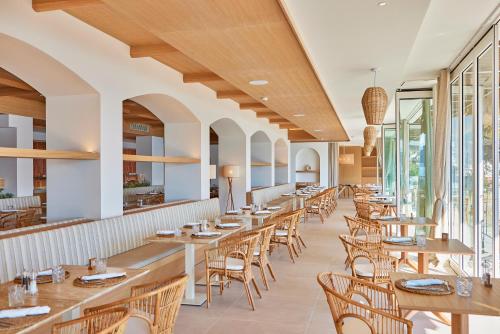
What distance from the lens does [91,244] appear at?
4.86 meters

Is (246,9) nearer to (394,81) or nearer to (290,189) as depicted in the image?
(394,81)

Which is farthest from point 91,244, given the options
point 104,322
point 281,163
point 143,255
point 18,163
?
point 281,163

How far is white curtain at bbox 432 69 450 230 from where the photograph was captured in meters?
6.74

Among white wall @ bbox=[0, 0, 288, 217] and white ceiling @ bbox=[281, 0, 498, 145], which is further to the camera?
white wall @ bbox=[0, 0, 288, 217]

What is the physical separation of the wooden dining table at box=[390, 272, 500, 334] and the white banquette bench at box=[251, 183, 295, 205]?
840cm

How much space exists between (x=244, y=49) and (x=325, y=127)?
28.3 ft

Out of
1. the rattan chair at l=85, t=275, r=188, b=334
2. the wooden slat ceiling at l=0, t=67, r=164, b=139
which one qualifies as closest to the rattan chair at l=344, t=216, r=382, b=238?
the rattan chair at l=85, t=275, r=188, b=334

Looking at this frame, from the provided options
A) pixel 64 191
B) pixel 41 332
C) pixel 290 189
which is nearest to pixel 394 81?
pixel 64 191

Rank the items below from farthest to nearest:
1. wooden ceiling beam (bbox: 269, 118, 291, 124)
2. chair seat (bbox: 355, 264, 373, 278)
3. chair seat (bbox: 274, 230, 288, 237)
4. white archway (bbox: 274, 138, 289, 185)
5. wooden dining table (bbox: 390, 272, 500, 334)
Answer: white archway (bbox: 274, 138, 289, 185) → wooden ceiling beam (bbox: 269, 118, 291, 124) → chair seat (bbox: 274, 230, 288, 237) → chair seat (bbox: 355, 264, 373, 278) → wooden dining table (bbox: 390, 272, 500, 334)

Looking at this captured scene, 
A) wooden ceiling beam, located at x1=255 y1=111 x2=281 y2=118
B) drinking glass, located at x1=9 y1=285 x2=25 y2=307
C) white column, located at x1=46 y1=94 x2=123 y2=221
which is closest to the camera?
drinking glass, located at x1=9 y1=285 x2=25 y2=307

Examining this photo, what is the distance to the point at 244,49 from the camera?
183 inches

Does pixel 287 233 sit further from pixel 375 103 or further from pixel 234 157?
pixel 234 157

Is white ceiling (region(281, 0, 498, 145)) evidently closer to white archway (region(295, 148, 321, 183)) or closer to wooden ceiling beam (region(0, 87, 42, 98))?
wooden ceiling beam (region(0, 87, 42, 98))

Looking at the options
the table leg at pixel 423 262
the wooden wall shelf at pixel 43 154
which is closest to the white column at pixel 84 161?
the wooden wall shelf at pixel 43 154
